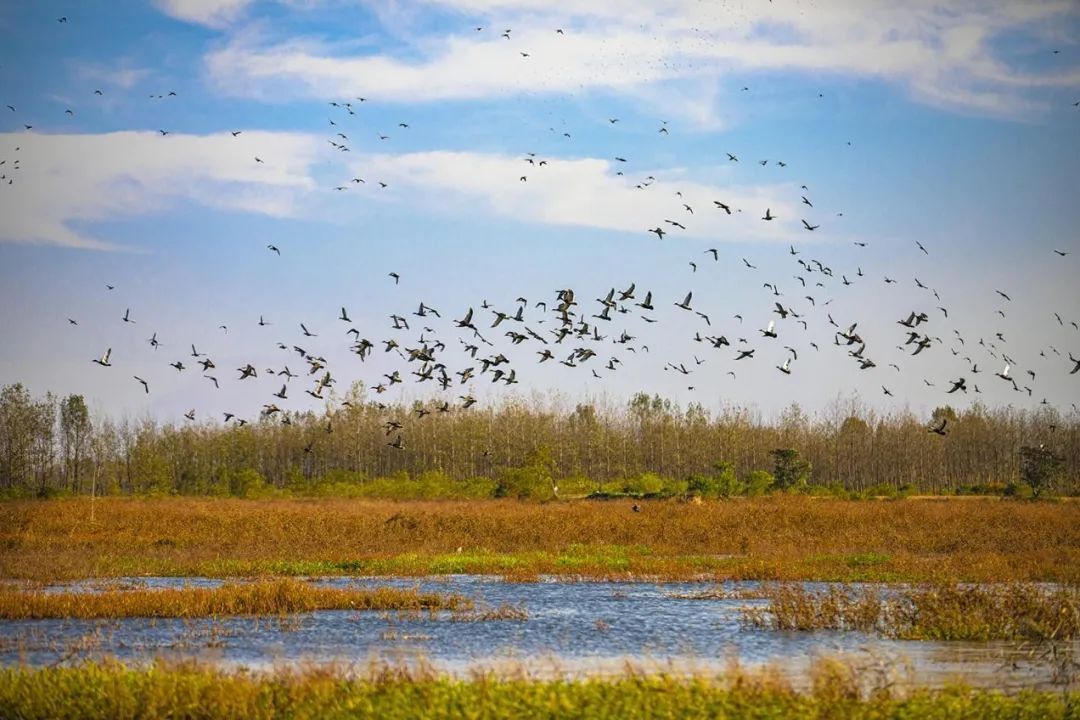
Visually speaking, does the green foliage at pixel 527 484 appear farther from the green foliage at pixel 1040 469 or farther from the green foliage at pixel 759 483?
the green foliage at pixel 1040 469

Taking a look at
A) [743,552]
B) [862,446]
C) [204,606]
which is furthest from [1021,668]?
[862,446]

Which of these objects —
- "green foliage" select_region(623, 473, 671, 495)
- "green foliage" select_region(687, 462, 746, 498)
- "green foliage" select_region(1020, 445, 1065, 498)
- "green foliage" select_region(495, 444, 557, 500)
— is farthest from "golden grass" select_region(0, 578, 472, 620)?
"green foliage" select_region(1020, 445, 1065, 498)

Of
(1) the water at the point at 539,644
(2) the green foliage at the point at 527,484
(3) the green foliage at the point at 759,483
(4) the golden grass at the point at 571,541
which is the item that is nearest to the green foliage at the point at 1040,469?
(3) the green foliage at the point at 759,483

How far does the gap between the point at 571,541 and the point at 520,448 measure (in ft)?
256

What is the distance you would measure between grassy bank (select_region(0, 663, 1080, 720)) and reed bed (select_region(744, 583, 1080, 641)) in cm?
785

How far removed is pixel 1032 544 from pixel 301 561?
30507 mm

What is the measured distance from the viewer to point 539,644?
25984mm

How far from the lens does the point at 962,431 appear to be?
13012cm

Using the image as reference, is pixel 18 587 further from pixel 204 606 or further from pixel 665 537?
pixel 665 537

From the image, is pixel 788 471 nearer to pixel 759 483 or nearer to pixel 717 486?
pixel 759 483

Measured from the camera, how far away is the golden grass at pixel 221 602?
30.5 meters

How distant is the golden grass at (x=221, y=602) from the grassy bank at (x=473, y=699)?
12.6 meters

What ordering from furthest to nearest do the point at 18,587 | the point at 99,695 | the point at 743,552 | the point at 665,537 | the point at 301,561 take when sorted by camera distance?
the point at 665,537, the point at 743,552, the point at 301,561, the point at 18,587, the point at 99,695

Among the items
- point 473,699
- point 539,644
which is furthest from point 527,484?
point 473,699
